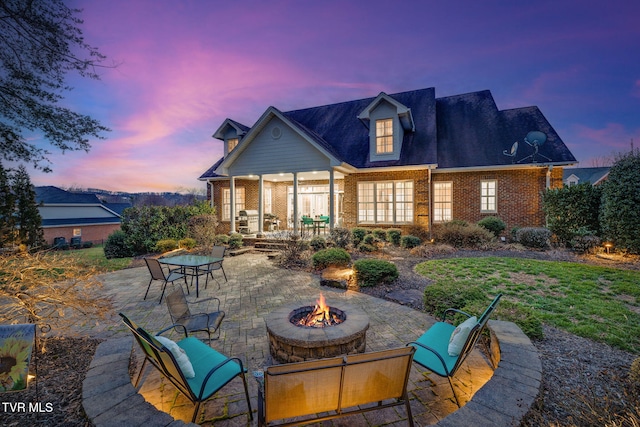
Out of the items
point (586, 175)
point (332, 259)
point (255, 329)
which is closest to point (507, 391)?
point (255, 329)

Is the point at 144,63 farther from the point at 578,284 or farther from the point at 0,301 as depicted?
the point at 578,284

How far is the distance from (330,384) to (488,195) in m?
14.2

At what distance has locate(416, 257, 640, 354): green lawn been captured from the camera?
4.41 metres

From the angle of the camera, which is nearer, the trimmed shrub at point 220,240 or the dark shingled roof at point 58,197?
the trimmed shrub at point 220,240

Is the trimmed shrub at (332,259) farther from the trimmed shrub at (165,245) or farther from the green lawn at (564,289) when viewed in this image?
the trimmed shrub at (165,245)

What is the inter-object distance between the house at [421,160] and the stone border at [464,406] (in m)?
9.80

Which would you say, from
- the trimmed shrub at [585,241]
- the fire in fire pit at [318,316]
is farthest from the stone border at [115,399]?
the trimmed shrub at [585,241]

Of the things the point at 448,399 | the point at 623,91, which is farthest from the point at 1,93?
the point at 623,91

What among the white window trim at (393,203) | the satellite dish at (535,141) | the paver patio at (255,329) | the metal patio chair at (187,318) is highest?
the satellite dish at (535,141)

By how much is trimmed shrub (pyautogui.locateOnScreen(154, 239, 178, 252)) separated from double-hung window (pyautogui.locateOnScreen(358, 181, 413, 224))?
9136mm

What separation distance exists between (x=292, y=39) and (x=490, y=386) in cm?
1398

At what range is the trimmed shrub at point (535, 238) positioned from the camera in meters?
10.6

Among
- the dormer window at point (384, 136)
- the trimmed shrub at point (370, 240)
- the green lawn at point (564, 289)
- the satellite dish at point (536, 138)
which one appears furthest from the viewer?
the dormer window at point (384, 136)

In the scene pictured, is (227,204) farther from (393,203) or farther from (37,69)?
(37,69)
